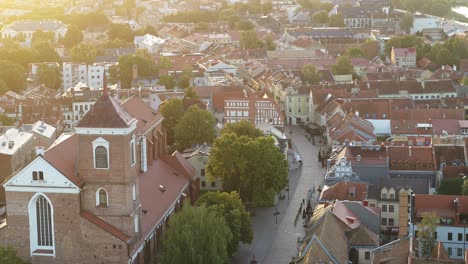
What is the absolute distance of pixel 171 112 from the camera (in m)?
65.1

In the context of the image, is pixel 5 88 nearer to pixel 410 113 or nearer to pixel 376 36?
pixel 410 113

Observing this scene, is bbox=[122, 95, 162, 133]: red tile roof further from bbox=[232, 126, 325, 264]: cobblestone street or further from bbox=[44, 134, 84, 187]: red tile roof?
bbox=[232, 126, 325, 264]: cobblestone street

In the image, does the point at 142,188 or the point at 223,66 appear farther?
the point at 223,66

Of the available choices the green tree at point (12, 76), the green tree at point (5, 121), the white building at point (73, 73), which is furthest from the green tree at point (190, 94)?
the green tree at point (12, 76)

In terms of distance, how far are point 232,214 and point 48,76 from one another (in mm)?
51916

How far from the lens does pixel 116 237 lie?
35562 mm

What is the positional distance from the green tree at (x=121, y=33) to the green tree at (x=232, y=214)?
84078mm

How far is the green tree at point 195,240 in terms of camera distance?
115ft

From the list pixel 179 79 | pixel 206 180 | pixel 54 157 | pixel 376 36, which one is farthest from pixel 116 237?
pixel 376 36

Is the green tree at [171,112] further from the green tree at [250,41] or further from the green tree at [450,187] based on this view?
the green tree at [250,41]

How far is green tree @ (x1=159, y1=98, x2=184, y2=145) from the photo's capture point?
2533 inches

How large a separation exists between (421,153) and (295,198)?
26.3ft

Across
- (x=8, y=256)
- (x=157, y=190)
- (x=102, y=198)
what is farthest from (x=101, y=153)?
(x=157, y=190)

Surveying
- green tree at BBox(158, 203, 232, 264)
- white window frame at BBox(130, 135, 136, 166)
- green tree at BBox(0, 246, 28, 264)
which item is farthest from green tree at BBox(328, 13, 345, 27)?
green tree at BBox(0, 246, 28, 264)
